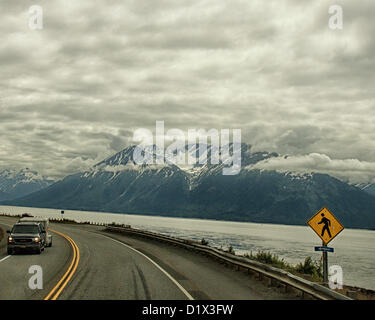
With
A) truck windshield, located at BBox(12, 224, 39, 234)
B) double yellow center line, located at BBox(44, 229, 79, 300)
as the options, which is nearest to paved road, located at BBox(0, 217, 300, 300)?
double yellow center line, located at BBox(44, 229, 79, 300)

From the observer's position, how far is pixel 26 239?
86.3 ft

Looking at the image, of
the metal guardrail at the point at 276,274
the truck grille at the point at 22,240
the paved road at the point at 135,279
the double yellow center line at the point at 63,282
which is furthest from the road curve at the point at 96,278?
the metal guardrail at the point at 276,274

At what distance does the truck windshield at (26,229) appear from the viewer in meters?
27.8

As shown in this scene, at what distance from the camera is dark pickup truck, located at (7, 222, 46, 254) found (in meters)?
26.1

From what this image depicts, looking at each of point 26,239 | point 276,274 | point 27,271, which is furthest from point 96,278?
point 26,239

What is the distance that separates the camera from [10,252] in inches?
1030

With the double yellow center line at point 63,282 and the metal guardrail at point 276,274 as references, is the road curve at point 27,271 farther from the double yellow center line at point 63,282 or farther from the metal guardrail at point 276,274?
the metal guardrail at point 276,274

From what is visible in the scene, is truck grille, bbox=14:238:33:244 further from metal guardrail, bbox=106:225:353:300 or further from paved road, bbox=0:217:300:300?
metal guardrail, bbox=106:225:353:300

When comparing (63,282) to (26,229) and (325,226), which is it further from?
(26,229)

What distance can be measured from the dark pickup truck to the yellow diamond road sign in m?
17.7

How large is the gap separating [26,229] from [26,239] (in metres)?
1.94

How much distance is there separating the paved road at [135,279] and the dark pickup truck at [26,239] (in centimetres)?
71
